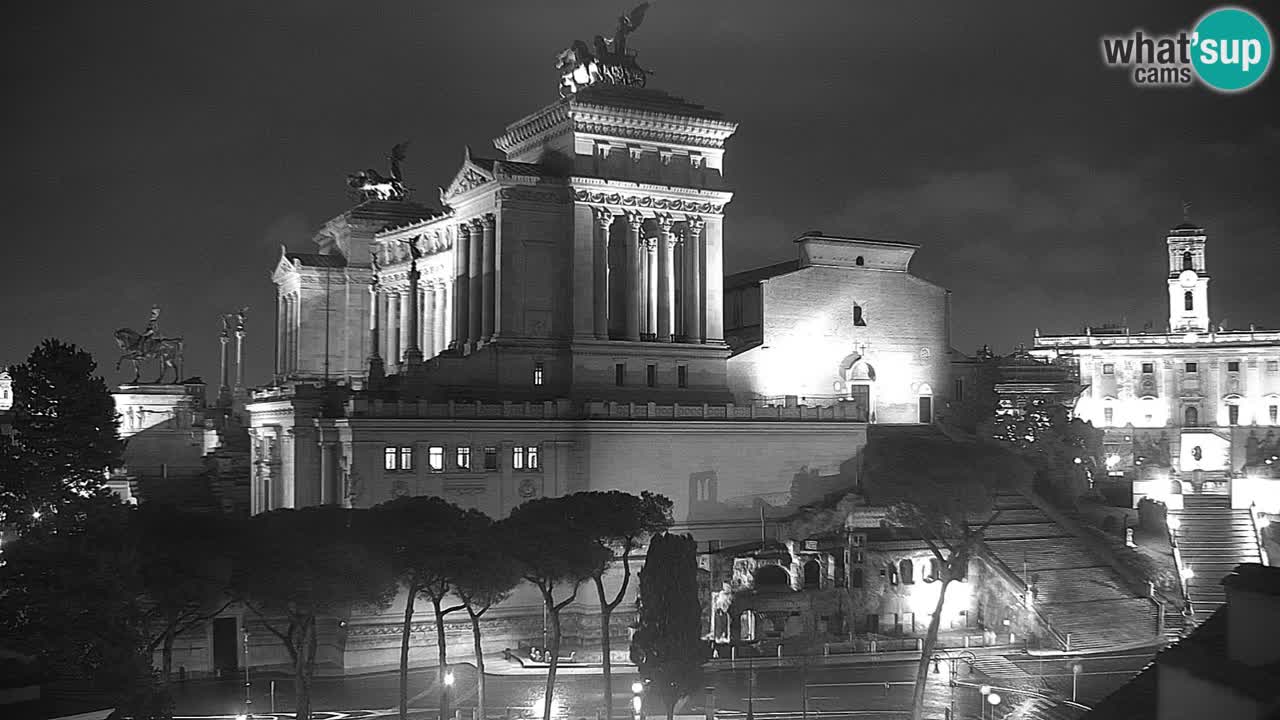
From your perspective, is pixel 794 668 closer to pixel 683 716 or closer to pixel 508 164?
pixel 683 716

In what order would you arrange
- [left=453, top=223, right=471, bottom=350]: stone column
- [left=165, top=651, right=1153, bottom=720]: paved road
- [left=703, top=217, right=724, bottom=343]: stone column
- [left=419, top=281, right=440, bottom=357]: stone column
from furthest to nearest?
[left=419, top=281, right=440, bottom=357]: stone column, [left=703, top=217, right=724, bottom=343]: stone column, [left=453, top=223, right=471, bottom=350]: stone column, [left=165, top=651, right=1153, bottom=720]: paved road

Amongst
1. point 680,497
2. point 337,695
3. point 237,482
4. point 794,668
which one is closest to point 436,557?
point 337,695

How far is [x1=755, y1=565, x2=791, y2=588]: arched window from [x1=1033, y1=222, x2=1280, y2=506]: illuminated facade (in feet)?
205

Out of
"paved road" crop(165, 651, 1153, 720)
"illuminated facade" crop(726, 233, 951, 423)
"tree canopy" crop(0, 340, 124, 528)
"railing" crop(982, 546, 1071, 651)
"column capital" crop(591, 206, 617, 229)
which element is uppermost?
"column capital" crop(591, 206, 617, 229)

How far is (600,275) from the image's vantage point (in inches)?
3349

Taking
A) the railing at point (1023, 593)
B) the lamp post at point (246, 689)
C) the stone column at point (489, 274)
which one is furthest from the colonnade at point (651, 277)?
the lamp post at point (246, 689)

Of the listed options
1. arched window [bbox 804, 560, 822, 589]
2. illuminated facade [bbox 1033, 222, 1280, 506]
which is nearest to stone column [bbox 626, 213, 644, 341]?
arched window [bbox 804, 560, 822, 589]

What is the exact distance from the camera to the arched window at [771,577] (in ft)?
242

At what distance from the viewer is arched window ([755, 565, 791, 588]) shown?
73812 millimetres

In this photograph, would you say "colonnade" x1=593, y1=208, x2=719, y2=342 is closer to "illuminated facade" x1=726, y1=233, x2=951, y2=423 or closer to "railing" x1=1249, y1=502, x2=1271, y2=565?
"illuminated facade" x1=726, y1=233, x2=951, y2=423

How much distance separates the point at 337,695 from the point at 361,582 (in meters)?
10.7

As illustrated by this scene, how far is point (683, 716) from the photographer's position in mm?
57250

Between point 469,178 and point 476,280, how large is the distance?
666cm

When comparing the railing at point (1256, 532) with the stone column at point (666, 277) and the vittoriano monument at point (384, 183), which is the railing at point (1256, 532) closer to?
the stone column at point (666, 277)
